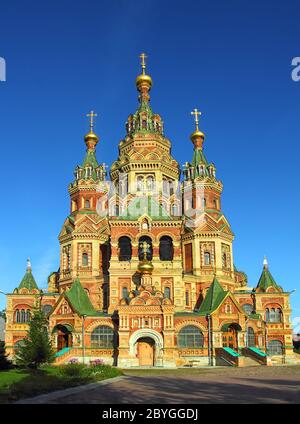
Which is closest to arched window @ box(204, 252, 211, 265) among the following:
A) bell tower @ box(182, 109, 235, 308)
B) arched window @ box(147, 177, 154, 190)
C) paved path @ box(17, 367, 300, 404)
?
bell tower @ box(182, 109, 235, 308)

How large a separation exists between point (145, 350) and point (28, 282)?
19.2 metres

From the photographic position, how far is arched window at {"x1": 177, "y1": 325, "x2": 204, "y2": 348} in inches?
1636

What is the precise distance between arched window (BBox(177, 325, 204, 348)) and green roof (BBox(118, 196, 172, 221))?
1116 cm

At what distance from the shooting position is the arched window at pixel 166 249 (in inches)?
1903

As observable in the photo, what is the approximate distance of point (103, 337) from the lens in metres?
41.8

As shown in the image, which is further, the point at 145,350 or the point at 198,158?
the point at 198,158

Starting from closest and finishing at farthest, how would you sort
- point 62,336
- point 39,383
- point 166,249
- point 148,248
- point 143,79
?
point 39,383, point 62,336, point 148,248, point 166,249, point 143,79

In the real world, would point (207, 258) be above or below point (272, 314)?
above

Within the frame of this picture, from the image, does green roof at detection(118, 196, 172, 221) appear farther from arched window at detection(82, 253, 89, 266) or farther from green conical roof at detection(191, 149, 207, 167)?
green conical roof at detection(191, 149, 207, 167)

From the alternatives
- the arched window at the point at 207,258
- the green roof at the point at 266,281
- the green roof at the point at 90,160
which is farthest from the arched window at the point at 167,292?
the green roof at the point at 90,160

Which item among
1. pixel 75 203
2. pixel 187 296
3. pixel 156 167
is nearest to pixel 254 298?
pixel 187 296

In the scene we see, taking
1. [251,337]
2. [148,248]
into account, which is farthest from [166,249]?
[251,337]

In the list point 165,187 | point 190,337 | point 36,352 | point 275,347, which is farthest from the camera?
point 165,187

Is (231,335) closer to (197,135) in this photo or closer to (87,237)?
(87,237)
